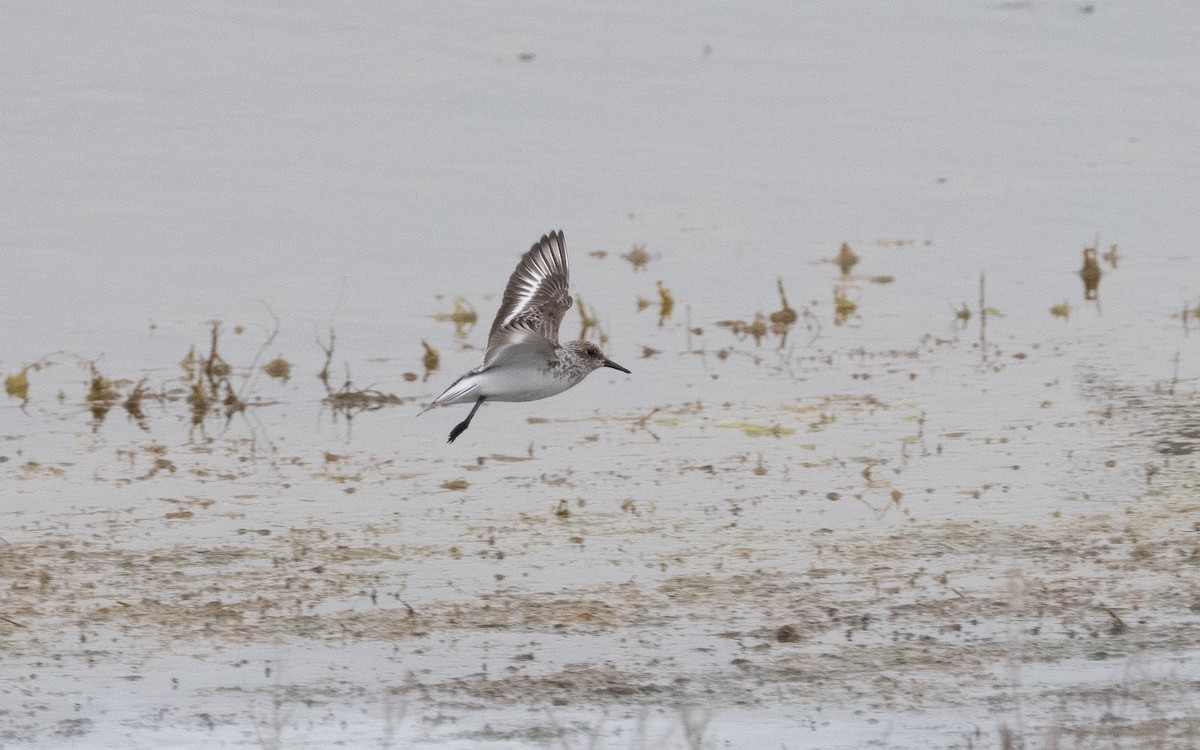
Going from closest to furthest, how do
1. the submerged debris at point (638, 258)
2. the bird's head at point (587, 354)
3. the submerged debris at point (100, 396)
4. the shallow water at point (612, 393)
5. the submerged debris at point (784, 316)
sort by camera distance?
the shallow water at point (612, 393), the bird's head at point (587, 354), the submerged debris at point (100, 396), the submerged debris at point (784, 316), the submerged debris at point (638, 258)

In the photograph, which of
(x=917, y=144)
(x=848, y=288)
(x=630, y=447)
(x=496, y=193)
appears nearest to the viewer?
(x=630, y=447)

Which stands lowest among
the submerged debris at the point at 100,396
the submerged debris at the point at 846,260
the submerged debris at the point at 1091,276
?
the submerged debris at the point at 100,396

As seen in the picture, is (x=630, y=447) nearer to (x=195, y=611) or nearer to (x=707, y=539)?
(x=707, y=539)

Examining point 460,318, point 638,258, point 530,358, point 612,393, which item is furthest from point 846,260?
point 530,358

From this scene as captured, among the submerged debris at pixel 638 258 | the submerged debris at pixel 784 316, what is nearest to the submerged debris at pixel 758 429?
the submerged debris at pixel 784 316

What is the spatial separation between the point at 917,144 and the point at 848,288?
6269mm

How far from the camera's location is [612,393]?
13516mm

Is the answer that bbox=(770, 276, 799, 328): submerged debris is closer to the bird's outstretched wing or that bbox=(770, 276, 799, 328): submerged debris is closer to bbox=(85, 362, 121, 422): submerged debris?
the bird's outstretched wing

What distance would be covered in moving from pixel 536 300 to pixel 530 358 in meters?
0.62

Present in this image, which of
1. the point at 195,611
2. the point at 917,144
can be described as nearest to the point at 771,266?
the point at 917,144

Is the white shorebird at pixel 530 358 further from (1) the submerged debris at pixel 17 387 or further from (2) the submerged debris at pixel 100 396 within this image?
(1) the submerged debris at pixel 17 387

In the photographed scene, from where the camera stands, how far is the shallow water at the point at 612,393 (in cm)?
788

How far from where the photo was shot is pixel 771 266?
58.0 ft

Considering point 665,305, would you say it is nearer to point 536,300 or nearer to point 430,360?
point 430,360
